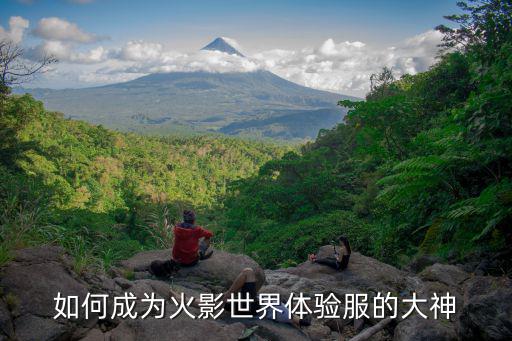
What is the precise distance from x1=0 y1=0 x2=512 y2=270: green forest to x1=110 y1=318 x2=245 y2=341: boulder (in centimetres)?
104

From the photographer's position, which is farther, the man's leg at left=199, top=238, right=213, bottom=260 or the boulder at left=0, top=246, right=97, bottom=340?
the man's leg at left=199, top=238, right=213, bottom=260

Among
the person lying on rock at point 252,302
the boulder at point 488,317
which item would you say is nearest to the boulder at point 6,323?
the person lying on rock at point 252,302

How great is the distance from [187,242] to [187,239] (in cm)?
8

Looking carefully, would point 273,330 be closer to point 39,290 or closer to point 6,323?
point 39,290

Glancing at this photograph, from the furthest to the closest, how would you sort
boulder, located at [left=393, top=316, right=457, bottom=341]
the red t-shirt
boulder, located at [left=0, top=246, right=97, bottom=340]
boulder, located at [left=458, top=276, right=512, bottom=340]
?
the red t-shirt → boulder, located at [left=393, top=316, right=457, bottom=341] → boulder, located at [left=0, top=246, right=97, bottom=340] → boulder, located at [left=458, top=276, right=512, bottom=340]

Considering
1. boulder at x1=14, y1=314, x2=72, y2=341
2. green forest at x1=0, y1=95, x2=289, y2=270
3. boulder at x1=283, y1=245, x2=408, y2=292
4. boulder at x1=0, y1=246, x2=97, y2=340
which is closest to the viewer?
boulder at x1=14, y1=314, x2=72, y2=341

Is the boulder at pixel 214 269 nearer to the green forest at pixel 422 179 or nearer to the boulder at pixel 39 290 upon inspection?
the boulder at pixel 39 290

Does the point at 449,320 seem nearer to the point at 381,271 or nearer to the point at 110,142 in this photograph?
the point at 381,271

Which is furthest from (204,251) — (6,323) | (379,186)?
(379,186)

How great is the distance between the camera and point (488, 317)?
→ 11.5ft

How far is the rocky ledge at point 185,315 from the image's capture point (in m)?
3.60

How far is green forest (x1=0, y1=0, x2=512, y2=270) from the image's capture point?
4.89 meters

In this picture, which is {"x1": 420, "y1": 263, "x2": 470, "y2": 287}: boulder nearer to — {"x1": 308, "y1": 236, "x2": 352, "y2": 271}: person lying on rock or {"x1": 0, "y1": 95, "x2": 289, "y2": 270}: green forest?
{"x1": 308, "y1": 236, "x2": 352, "y2": 271}: person lying on rock

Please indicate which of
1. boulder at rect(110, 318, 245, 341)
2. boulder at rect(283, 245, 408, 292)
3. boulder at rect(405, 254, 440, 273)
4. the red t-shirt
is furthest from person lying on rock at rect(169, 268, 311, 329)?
boulder at rect(405, 254, 440, 273)
